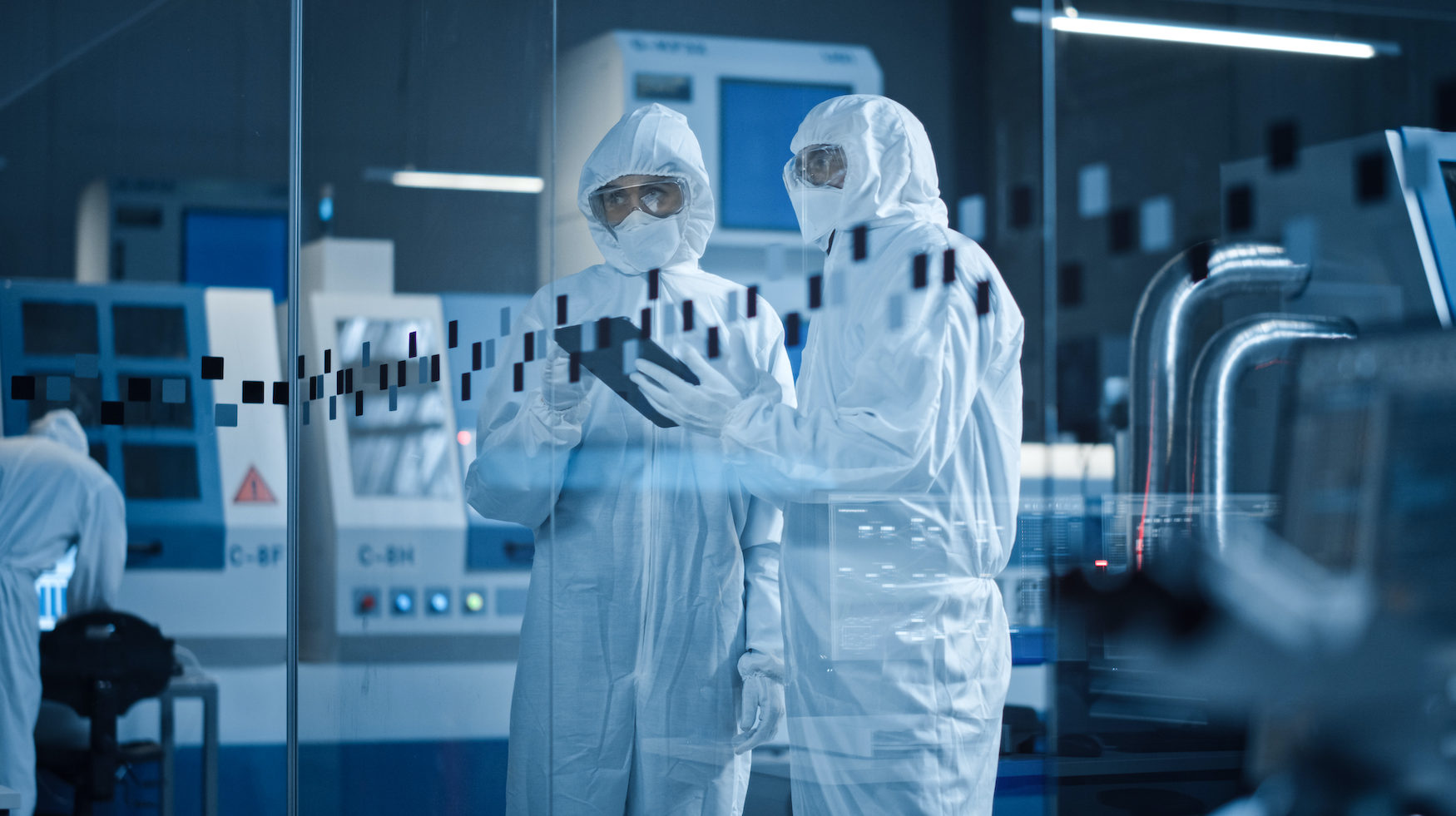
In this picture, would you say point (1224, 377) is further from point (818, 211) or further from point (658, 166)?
point (658, 166)

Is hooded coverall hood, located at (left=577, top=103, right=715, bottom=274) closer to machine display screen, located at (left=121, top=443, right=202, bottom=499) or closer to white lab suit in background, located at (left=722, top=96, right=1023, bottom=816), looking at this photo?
white lab suit in background, located at (left=722, top=96, right=1023, bottom=816)

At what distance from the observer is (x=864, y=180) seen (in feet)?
6.23

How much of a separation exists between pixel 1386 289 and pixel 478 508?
1445mm

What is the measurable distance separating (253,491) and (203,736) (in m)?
0.52

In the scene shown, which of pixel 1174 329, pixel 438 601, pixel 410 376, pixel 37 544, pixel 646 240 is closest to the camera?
pixel 1174 329

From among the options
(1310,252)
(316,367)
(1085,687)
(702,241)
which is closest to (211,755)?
(316,367)

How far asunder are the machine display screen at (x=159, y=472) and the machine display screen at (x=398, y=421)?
394 millimetres

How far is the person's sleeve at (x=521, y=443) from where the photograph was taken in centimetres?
220

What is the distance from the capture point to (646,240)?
211 cm

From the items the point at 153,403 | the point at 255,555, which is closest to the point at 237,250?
the point at 153,403

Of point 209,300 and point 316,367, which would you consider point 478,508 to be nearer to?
point 316,367

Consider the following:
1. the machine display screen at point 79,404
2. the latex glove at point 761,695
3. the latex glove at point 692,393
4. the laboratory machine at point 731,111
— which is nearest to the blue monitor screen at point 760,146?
the laboratory machine at point 731,111

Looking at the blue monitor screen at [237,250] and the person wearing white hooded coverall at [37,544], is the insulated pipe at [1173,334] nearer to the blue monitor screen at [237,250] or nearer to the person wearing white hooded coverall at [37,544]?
the blue monitor screen at [237,250]

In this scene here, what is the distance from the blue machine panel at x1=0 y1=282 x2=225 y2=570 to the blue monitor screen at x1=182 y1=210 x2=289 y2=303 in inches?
2.4
